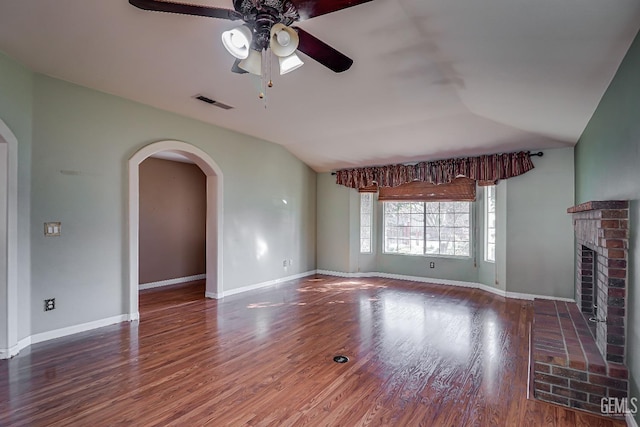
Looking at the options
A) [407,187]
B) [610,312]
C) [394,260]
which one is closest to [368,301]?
[394,260]

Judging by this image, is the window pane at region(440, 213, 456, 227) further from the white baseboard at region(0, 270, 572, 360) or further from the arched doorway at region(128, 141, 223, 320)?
the arched doorway at region(128, 141, 223, 320)

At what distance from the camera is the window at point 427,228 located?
6.22 meters

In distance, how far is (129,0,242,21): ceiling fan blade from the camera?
1795 millimetres

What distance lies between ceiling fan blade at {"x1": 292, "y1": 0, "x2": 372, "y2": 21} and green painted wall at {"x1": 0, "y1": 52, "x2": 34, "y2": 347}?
2934 mm

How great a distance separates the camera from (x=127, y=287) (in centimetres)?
407

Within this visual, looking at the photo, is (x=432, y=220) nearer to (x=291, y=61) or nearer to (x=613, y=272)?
(x=613, y=272)

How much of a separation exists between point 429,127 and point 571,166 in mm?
2152

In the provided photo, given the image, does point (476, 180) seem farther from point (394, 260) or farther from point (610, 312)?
point (610, 312)

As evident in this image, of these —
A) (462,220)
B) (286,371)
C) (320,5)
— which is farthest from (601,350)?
(462,220)

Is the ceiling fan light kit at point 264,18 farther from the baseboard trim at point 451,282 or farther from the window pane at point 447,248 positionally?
the window pane at point 447,248

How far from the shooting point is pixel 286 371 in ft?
9.18

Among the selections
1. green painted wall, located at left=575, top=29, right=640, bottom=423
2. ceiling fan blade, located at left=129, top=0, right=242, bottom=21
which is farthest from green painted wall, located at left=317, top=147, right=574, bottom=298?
ceiling fan blade, located at left=129, top=0, right=242, bottom=21

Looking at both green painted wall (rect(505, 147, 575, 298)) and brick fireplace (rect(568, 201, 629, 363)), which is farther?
green painted wall (rect(505, 147, 575, 298))

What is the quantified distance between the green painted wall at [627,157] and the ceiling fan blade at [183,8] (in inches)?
96.0
